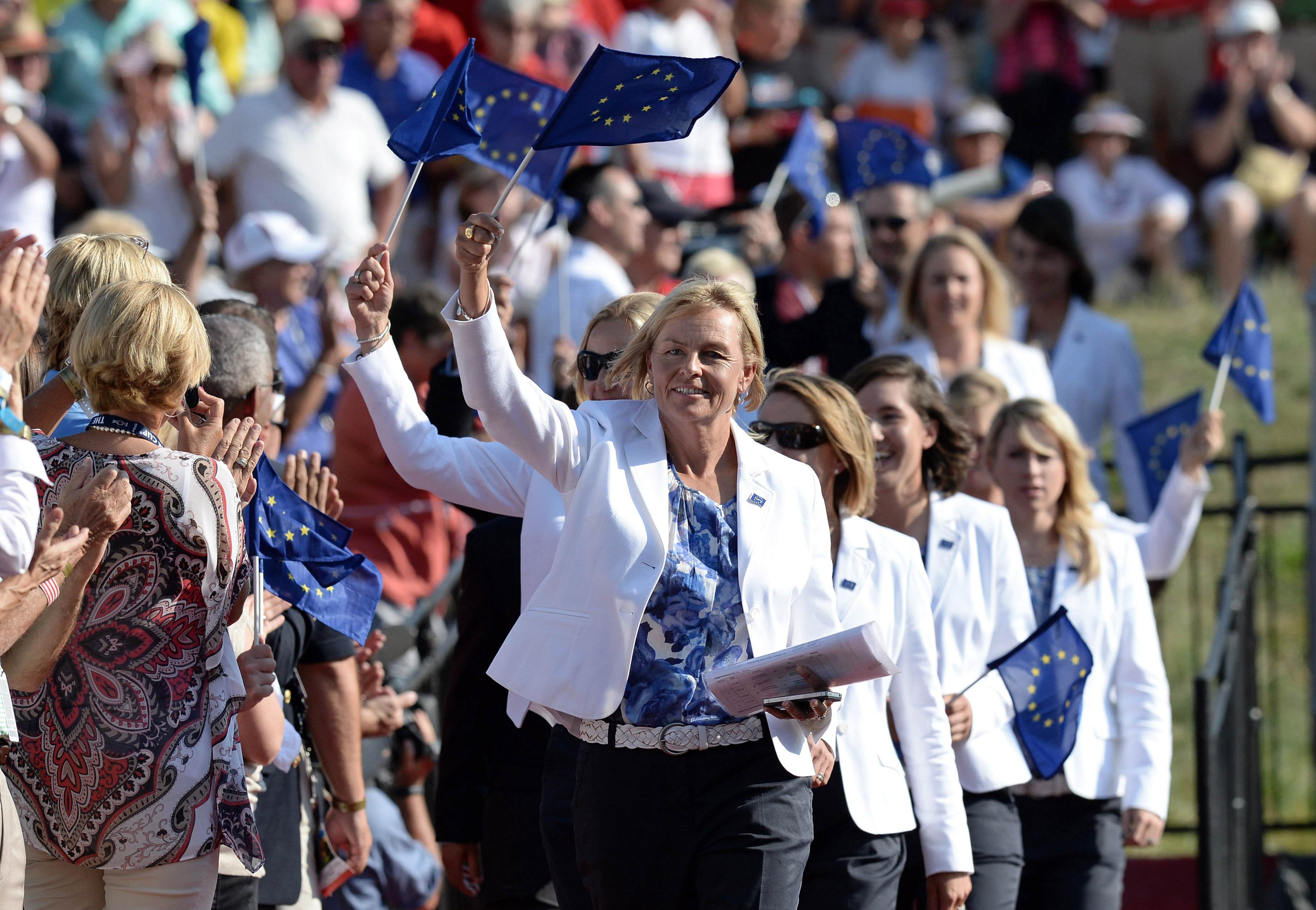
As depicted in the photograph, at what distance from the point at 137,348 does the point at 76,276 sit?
0.52 meters

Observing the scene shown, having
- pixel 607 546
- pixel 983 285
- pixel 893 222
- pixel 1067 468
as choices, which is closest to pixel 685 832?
pixel 607 546

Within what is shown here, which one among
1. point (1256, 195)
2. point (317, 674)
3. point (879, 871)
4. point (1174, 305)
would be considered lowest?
point (879, 871)

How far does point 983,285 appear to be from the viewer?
7.39 meters

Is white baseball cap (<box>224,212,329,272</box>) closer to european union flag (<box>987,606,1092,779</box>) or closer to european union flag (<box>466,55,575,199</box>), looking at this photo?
european union flag (<box>466,55,575,199</box>)

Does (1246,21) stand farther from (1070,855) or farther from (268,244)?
(1070,855)

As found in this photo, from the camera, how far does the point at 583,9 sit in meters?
12.9

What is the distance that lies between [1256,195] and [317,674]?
10.6 metres

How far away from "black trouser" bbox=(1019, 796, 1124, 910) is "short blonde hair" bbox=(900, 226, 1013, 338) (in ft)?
8.59

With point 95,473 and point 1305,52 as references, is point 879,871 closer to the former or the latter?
point 95,473

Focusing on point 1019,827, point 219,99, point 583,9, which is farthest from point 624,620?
point 583,9

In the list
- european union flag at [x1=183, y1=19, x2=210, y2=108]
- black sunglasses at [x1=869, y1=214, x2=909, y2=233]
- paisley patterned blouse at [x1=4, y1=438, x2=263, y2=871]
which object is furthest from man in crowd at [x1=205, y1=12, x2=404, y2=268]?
paisley patterned blouse at [x1=4, y1=438, x2=263, y2=871]

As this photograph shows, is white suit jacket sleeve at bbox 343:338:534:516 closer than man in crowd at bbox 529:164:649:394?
Yes

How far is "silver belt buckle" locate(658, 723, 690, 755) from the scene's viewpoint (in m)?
3.84

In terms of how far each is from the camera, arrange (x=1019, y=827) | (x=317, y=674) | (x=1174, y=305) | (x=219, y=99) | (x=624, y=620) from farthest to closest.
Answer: (x=1174, y=305), (x=219, y=99), (x=1019, y=827), (x=317, y=674), (x=624, y=620)
